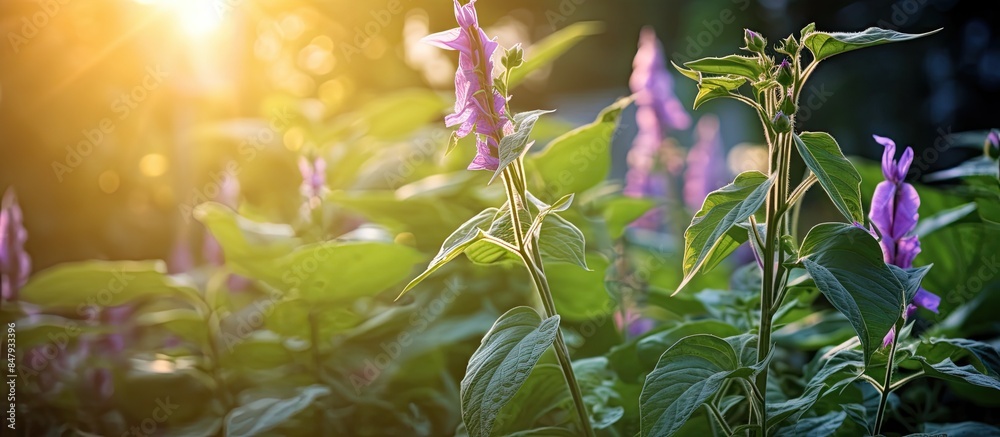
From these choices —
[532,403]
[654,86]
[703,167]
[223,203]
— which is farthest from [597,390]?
[703,167]

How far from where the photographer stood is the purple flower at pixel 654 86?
1.52m

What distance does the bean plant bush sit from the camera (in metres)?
0.53

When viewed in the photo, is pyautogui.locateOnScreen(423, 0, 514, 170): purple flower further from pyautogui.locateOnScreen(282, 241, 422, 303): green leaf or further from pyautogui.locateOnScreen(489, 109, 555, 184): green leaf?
pyautogui.locateOnScreen(282, 241, 422, 303): green leaf

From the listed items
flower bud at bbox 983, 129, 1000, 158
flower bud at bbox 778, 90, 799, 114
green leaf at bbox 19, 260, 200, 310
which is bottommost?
green leaf at bbox 19, 260, 200, 310

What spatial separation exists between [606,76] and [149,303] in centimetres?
349

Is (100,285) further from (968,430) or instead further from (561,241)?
(968,430)

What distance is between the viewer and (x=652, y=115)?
1.62 metres

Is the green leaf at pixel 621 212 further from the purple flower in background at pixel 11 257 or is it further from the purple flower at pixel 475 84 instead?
the purple flower in background at pixel 11 257

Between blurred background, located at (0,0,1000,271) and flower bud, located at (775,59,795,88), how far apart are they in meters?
0.77

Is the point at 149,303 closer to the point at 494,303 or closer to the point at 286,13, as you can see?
the point at 494,303

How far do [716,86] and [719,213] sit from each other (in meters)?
0.09

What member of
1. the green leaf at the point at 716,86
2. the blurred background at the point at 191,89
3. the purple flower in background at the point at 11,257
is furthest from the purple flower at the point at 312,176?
the green leaf at the point at 716,86

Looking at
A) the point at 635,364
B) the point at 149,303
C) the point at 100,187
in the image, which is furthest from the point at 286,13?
the point at 635,364

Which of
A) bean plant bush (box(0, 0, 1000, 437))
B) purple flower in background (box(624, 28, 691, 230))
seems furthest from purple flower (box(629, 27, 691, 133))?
bean plant bush (box(0, 0, 1000, 437))
